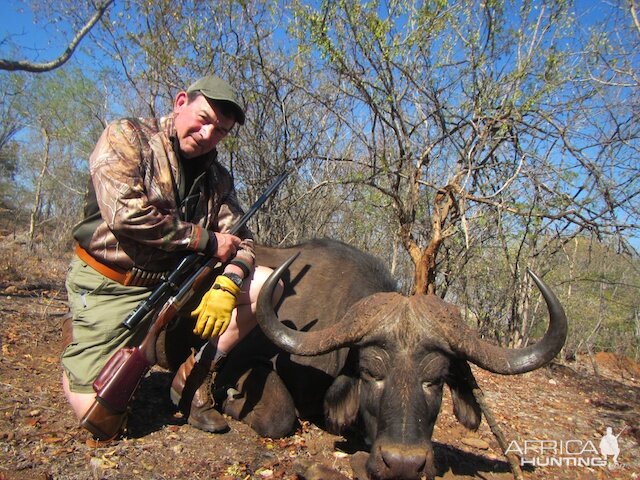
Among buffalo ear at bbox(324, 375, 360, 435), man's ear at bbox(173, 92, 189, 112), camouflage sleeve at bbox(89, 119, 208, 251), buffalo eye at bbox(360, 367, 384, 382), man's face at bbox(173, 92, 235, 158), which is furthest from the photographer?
man's ear at bbox(173, 92, 189, 112)

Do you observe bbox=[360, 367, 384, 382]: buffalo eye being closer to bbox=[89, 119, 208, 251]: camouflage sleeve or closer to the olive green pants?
bbox=[89, 119, 208, 251]: camouflage sleeve

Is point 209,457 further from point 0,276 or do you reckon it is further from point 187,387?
point 0,276

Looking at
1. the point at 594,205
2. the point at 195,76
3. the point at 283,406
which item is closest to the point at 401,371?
the point at 283,406

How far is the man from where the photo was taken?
10.4ft

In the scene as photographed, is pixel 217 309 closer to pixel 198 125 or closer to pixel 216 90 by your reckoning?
pixel 198 125

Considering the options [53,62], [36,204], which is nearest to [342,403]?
[53,62]

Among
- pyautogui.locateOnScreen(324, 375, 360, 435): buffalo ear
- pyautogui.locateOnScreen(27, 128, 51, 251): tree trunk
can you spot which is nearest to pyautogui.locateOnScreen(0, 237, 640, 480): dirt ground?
pyautogui.locateOnScreen(324, 375, 360, 435): buffalo ear

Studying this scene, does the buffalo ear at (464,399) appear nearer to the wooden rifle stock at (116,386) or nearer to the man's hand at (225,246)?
the man's hand at (225,246)

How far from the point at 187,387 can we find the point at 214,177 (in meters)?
1.68

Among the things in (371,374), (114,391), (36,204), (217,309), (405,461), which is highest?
(36,204)

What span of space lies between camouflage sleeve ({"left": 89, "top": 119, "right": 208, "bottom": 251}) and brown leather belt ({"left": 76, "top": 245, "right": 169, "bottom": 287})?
262 mm

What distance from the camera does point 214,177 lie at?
156 inches

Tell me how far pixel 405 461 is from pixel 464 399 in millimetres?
949

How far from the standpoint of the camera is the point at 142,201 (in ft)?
10.4
